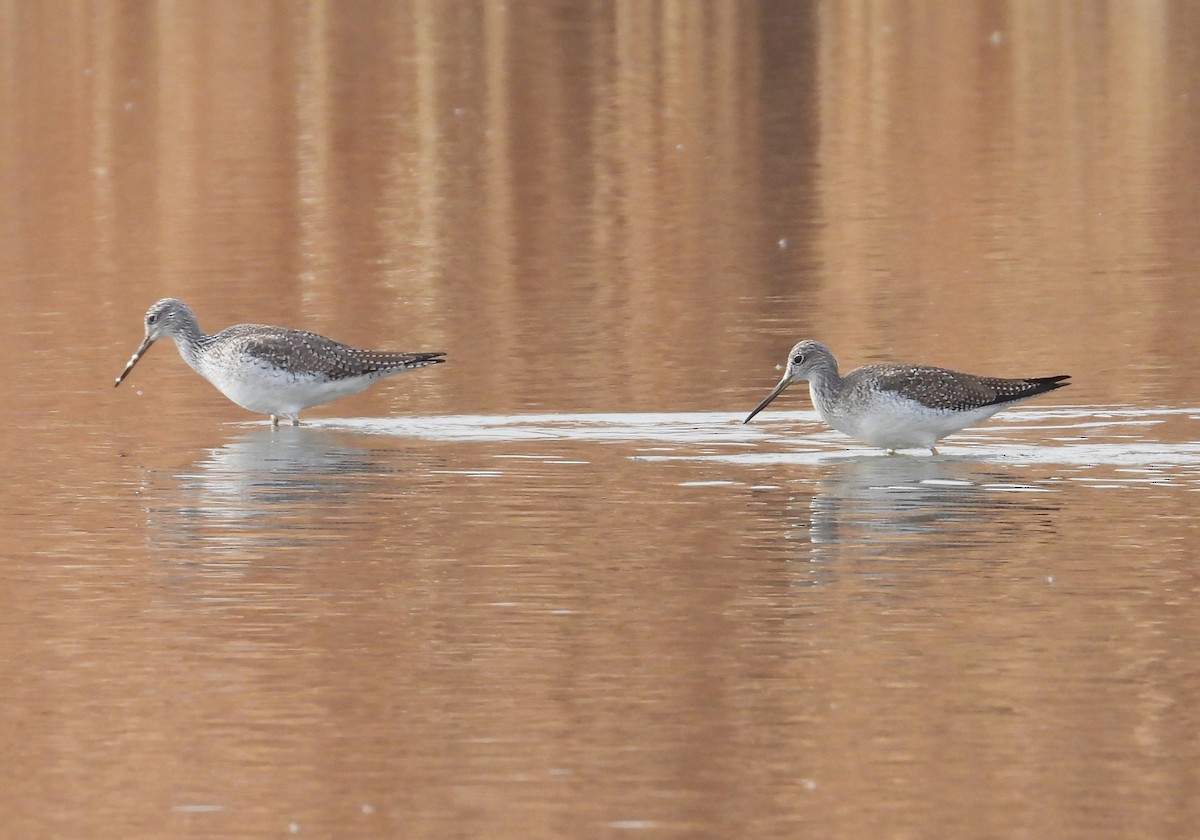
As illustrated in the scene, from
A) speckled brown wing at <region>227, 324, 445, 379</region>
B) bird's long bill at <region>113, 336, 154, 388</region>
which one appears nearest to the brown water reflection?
bird's long bill at <region>113, 336, 154, 388</region>

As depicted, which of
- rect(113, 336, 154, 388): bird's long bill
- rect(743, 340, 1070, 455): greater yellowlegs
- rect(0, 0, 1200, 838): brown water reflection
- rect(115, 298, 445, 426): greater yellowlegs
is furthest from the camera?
rect(113, 336, 154, 388): bird's long bill

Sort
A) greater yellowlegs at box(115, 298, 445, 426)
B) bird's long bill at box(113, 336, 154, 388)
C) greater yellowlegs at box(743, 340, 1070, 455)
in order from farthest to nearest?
bird's long bill at box(113, 336, 154, 388) < greater yellowlegs at box(115, 298, 445, 426) < greater yellowlegs at box(743, 340, 1070, 455)

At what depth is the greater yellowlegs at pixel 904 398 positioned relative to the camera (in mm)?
15969

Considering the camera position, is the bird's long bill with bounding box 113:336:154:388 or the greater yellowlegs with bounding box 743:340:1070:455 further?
the bird's long bill with bounding box 113:336:154:388

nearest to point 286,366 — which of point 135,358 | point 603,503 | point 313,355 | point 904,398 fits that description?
point 313,355

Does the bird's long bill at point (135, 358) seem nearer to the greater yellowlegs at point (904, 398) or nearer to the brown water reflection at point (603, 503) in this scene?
the brown water reflection at point (603, 503)

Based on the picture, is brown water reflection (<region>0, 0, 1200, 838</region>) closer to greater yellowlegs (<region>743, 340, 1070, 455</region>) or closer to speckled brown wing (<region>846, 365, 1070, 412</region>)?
greater yellowlegs (<region>743, 340, 1070, 455</region>)

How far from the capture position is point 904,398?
1595 cm

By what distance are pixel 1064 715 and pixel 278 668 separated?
329cm

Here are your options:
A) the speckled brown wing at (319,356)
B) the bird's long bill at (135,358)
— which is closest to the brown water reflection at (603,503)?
the bird's long bill at (135,358)

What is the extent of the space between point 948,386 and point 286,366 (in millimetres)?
4452

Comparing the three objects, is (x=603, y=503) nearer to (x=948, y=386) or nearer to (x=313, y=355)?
(x=948, y=386)

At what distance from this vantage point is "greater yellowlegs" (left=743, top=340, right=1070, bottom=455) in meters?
16.0

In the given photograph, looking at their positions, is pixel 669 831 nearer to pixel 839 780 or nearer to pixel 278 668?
pixel 839 780
